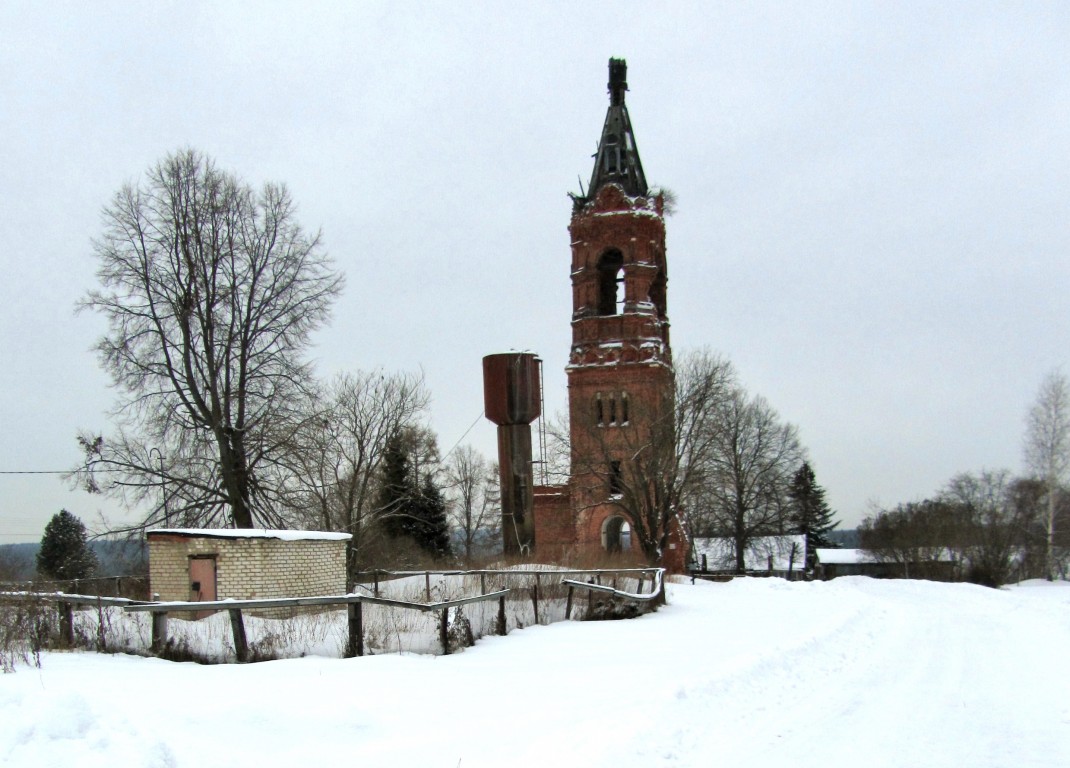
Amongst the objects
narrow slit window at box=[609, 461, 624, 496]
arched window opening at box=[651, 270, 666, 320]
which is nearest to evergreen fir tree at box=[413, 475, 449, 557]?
narrow slit window at box=[609, 461, 624, 496]

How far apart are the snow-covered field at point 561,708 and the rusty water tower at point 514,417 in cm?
660

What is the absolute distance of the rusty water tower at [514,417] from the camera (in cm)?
1891

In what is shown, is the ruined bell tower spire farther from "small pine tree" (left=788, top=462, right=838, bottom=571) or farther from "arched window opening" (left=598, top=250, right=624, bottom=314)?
"small pine tree" (left=788, top=462, right=838, bottom=571)

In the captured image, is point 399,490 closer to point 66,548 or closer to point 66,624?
point 66,548

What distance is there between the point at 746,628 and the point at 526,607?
3821 millimetres

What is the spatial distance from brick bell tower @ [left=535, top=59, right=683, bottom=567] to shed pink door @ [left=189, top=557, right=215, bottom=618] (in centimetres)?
2292

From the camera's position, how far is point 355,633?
9.62 m

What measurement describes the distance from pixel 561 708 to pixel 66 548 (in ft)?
167

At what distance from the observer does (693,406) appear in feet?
101

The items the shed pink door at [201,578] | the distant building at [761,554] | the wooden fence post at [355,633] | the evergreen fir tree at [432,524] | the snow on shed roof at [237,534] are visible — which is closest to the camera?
the wooden fence post at [355,633]

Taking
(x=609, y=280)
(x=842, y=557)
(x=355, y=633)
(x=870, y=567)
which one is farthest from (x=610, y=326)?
(x=842, y=557)

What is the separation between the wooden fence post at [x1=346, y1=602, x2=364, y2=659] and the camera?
31.3 ft

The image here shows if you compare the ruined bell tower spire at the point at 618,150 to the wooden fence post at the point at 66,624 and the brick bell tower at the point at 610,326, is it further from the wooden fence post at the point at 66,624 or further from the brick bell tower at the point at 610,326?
the wooden fence post at the point at 66,624

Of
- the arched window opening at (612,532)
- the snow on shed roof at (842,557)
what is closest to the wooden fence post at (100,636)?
the arched window opening at (612,532)
